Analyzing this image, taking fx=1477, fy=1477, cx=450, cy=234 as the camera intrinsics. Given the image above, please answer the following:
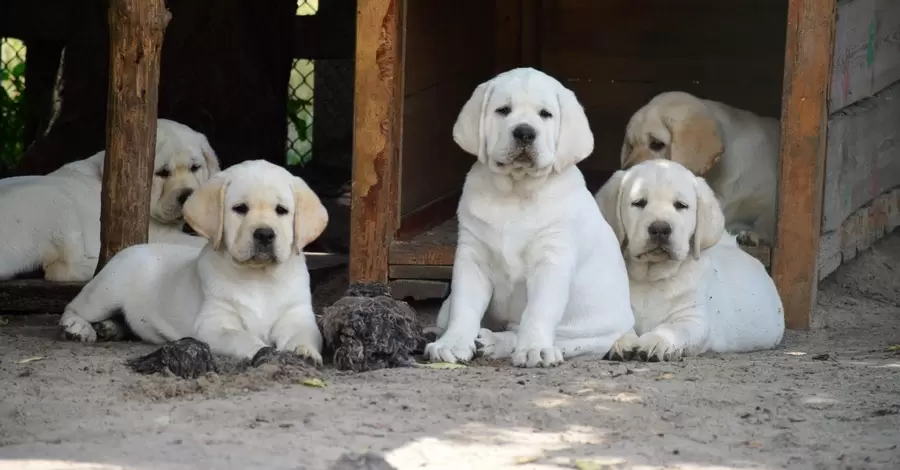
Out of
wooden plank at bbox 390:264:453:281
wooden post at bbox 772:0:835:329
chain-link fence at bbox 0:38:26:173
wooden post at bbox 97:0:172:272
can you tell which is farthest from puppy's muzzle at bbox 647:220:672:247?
chain-link fence at bbox 0:38:26:173

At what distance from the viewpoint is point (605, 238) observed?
697 cm

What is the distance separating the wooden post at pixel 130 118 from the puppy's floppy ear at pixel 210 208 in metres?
1.11

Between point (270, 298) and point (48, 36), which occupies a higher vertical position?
point (48, 36)

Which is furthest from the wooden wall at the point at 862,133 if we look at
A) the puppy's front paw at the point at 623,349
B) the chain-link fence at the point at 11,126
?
the chain-link fence at the point at 11,126

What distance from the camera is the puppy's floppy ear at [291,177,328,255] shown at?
6.68 metres

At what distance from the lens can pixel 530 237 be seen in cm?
684

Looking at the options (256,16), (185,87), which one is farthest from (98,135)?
(256,16)

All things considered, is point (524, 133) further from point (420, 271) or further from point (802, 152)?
point (802, 152)

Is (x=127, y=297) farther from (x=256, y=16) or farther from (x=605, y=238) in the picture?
(x=256, y=16)

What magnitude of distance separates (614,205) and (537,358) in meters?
1.22

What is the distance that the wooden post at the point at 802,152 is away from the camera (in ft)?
25.6

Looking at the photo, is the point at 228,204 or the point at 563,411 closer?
the point at 563,411

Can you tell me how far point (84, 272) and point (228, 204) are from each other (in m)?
→ 2.17

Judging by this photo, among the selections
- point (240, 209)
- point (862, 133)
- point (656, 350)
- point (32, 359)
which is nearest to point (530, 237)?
point (656, 350)
